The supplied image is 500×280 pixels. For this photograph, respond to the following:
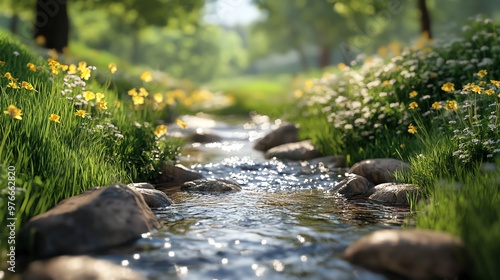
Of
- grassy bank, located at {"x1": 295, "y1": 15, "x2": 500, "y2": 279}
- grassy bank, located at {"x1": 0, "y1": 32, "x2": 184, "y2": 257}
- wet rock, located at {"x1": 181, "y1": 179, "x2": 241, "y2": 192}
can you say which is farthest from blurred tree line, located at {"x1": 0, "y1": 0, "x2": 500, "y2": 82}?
wet rock, located at {"x1": 181, "y1": 179, "x2": 241, "y2": 192}

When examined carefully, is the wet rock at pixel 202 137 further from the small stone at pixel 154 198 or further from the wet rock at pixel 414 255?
the wet rock at pixel 414 255

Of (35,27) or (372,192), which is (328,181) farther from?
(35,27)

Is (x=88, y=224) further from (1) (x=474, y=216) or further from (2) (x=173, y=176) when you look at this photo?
(2) (x=173, y=176)

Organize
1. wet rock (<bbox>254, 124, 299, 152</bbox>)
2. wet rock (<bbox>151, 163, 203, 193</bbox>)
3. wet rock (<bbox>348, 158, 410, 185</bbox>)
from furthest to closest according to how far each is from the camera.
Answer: wet rock (<bbox>254, 124, 299, 152</bbox>), wet rock (<bbox>151, 163, 203, 193</bbox>), wet rock (<bbox>348, 158, 410, 185</bbox>)

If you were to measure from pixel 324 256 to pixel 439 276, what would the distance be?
0.90 meters

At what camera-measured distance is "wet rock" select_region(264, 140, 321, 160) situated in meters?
10.3

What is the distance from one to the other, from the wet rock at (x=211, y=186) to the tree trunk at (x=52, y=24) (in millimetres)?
10928

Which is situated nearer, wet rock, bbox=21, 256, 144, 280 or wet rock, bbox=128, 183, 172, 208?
wet rock, bbox=21, 256, 144, 280

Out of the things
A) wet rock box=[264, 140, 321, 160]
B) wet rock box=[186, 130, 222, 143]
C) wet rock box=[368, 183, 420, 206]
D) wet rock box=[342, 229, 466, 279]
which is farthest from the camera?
wet rock box=[186, 130, 222, 143]

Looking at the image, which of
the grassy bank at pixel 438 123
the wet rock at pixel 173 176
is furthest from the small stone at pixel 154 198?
the grassy bank at pixel 438 123

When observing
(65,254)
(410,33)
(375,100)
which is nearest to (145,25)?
(375,100)

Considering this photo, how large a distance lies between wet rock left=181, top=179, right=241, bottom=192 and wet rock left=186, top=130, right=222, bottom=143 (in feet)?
19.7

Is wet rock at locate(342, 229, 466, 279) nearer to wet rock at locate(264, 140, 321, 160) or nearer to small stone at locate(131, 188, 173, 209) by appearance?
small stone at locate(131, 188, 173, 209)

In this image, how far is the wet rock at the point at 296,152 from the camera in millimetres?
10266
